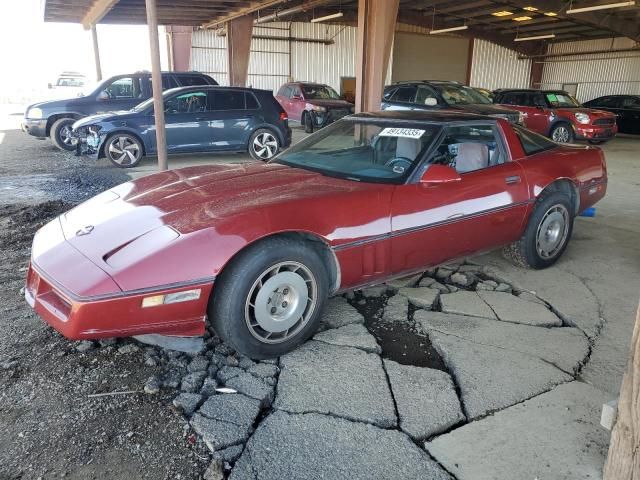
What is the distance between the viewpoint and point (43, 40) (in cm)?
5238

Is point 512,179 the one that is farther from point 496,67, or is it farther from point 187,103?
point 496,67

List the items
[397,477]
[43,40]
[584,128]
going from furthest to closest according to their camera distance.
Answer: [43,40] < [584,128] < [397,477]

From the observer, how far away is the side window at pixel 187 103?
9.00 metres

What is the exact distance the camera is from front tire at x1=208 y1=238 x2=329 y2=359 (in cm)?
256

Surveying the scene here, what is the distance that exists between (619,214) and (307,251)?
205 inches

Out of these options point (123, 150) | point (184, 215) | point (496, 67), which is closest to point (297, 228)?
point (184, 215)

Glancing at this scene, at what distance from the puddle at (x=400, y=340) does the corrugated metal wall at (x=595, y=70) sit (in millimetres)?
23880

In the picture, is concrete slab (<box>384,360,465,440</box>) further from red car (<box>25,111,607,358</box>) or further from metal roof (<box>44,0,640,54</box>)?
metal roof (<box>44,0,640,54</box>)

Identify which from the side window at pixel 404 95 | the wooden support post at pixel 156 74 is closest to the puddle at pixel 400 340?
the wooden support post at pixel 156 74

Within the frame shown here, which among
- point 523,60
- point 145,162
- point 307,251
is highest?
point 523,60

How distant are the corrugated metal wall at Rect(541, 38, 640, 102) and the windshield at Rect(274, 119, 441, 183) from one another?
23096 millimetres

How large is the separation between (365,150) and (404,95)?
361 inches

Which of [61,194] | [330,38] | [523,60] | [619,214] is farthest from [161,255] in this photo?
[523,60]

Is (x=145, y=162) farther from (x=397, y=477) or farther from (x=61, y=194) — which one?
(x=397, y=477)
